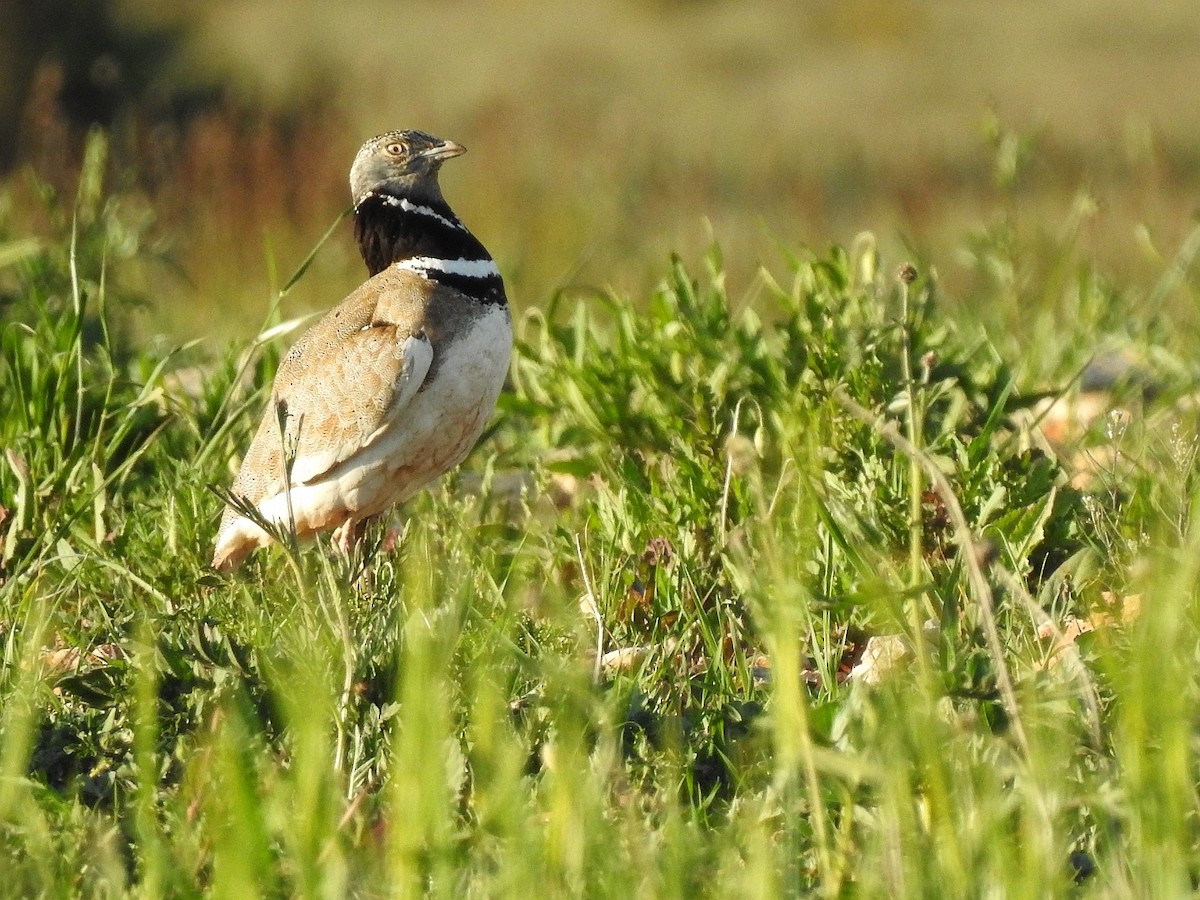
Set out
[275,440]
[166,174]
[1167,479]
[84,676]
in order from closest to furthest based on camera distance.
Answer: [84,676] < [1167,479] < [275,440] < [166,174]

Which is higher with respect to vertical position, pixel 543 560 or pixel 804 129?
pixel 804 129

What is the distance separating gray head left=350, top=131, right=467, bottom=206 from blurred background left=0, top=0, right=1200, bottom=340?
360 mm

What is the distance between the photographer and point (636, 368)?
483 cm

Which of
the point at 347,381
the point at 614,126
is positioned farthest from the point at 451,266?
the point at 614,126

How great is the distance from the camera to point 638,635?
3854 millimetres

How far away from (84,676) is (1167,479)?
2.41 meters

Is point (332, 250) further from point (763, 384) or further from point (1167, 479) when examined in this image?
point (1167, 479)

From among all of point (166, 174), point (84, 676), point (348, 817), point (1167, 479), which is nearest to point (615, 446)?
point (1167, 479)

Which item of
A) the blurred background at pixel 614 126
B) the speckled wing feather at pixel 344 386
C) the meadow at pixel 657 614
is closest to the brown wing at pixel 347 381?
the speckled wing feather at pixel 344 386

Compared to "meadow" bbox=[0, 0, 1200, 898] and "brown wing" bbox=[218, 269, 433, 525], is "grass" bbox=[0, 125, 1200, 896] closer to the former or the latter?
"meadow" bbox=[0, 0, 1200, 898]

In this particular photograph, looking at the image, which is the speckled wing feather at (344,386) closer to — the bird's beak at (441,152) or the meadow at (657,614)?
the meadow at (657,614)

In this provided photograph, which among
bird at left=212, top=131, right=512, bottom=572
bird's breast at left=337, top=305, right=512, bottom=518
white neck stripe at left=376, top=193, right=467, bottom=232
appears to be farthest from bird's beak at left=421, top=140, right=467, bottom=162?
bird's breast at left=337, top=305, right=512, bottom=518

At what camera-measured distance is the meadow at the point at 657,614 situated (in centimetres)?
238

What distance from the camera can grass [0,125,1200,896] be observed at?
2.36 metres
